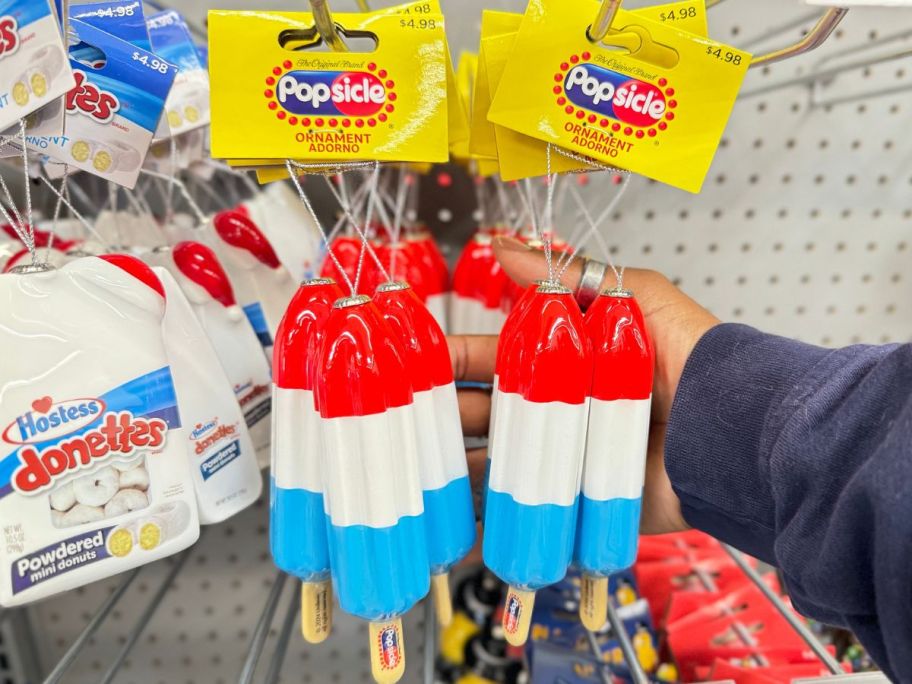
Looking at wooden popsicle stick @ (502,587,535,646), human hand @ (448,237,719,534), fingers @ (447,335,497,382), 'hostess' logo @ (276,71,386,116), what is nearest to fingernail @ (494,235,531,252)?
human hand @ (448,237,719,534)

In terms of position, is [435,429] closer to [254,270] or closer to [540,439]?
[540,439]

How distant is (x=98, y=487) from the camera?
0.43 m

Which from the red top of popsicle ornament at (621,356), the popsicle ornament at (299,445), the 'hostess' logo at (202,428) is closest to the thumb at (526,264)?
the red top of popsicle ornament at (621,356)

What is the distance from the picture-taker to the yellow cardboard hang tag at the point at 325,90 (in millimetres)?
411

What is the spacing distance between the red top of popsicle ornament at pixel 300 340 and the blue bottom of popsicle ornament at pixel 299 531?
0.09 meters

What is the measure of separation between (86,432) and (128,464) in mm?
39

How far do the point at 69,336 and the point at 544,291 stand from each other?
0.36 metres

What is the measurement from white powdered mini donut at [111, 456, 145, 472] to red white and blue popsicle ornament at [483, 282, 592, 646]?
27 centimetres

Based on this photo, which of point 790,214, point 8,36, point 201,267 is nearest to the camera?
point 8,36

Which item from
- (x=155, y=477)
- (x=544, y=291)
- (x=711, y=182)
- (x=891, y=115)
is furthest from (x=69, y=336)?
(x=891, y=115)

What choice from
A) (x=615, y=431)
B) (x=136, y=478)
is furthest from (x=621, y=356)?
(x=136, y=478)

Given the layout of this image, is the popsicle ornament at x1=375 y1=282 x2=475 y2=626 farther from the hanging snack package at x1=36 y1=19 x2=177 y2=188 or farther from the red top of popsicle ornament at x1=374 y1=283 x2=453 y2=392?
the hanging snack package at x1=36 y1=19 x2=177 y2=188

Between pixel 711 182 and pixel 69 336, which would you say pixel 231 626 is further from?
pixel 711 182

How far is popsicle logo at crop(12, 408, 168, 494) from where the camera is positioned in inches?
16.1
